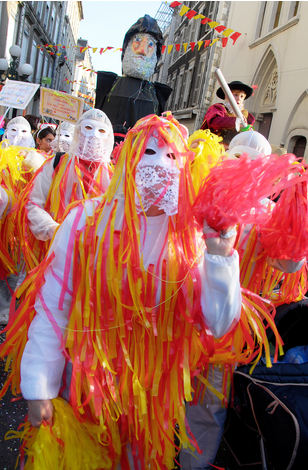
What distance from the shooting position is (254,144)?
88.7 inches

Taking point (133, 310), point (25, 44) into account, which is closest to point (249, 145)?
point (133, 310)

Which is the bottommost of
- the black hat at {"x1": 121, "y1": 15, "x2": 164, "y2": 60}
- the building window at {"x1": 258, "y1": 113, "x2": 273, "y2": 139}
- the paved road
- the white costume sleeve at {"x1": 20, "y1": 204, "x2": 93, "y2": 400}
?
the paved road

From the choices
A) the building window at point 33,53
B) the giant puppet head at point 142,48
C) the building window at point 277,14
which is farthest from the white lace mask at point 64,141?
the building window at point 33,53

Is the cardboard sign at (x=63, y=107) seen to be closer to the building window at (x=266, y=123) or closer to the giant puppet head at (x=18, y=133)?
the giant puppet head at (x=18, y=133)

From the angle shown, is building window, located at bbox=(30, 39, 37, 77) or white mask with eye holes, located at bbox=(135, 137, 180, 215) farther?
building window, located at bbox=(30, 39, 37, 77)

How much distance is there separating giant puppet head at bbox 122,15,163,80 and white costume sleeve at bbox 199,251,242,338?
3.75 metres

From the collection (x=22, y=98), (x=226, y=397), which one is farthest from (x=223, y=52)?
(x=226, y=397)

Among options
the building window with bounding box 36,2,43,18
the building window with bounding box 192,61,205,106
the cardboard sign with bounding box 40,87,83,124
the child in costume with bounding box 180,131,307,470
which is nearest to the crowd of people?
the child in costume with bounding box 180,131,307,470

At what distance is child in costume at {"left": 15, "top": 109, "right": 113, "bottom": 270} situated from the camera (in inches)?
105

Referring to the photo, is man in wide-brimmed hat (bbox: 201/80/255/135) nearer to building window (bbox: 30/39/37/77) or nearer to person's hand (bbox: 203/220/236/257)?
person's hand (bbox: 203/220/236/257)

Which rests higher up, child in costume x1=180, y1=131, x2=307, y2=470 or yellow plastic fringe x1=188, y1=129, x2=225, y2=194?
yellow plastic fringe x1=188, y1=129, x2=225, y2=194

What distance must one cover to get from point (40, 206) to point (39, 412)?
1.75 m

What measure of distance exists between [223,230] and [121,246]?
0.39 meters

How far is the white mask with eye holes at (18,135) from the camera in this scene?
4.86 metres
